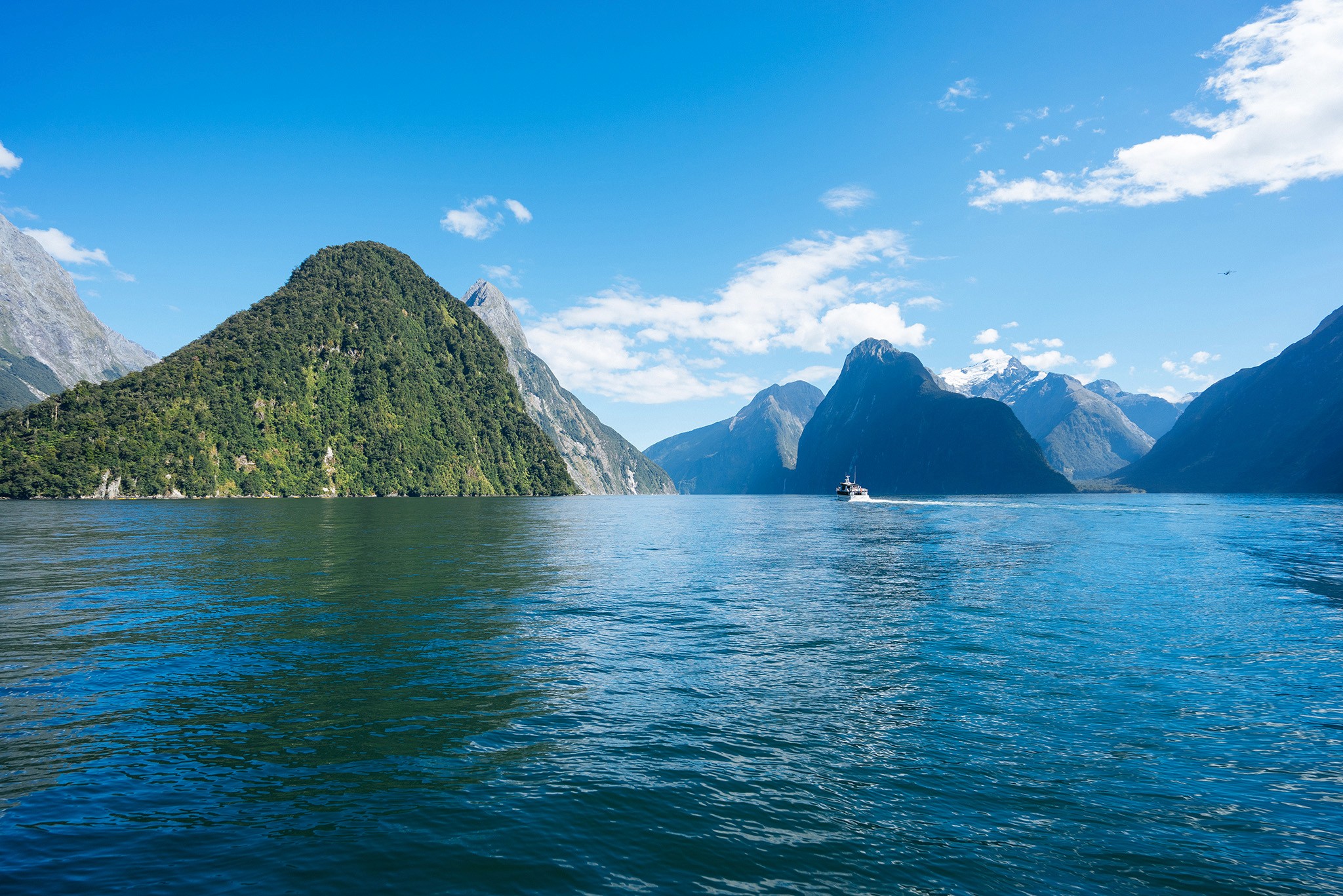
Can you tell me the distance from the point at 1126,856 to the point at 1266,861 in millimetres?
2560

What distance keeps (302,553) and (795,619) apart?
46414 millimetres

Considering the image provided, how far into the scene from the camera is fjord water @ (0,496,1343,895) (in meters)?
11.0

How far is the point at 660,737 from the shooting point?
54.4ft

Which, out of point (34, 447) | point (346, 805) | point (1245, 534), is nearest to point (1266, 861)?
point (346, 805)

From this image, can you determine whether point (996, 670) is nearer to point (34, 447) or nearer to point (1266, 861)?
point (1266, 861)

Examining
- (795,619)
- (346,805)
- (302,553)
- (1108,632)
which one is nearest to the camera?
(346,805)

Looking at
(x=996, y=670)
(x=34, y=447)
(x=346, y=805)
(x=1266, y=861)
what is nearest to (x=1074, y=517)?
(x=996, y=670)

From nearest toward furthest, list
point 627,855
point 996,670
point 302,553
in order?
point 627,855
point 996,670
point 302,553

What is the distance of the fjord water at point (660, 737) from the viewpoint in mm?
11008

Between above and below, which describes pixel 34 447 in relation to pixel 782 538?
above

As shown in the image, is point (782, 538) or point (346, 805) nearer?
point (346, 805)

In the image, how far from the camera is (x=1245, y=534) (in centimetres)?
8438

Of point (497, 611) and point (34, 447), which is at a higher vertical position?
point (34, 447)

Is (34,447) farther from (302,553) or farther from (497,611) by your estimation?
(497,611)
